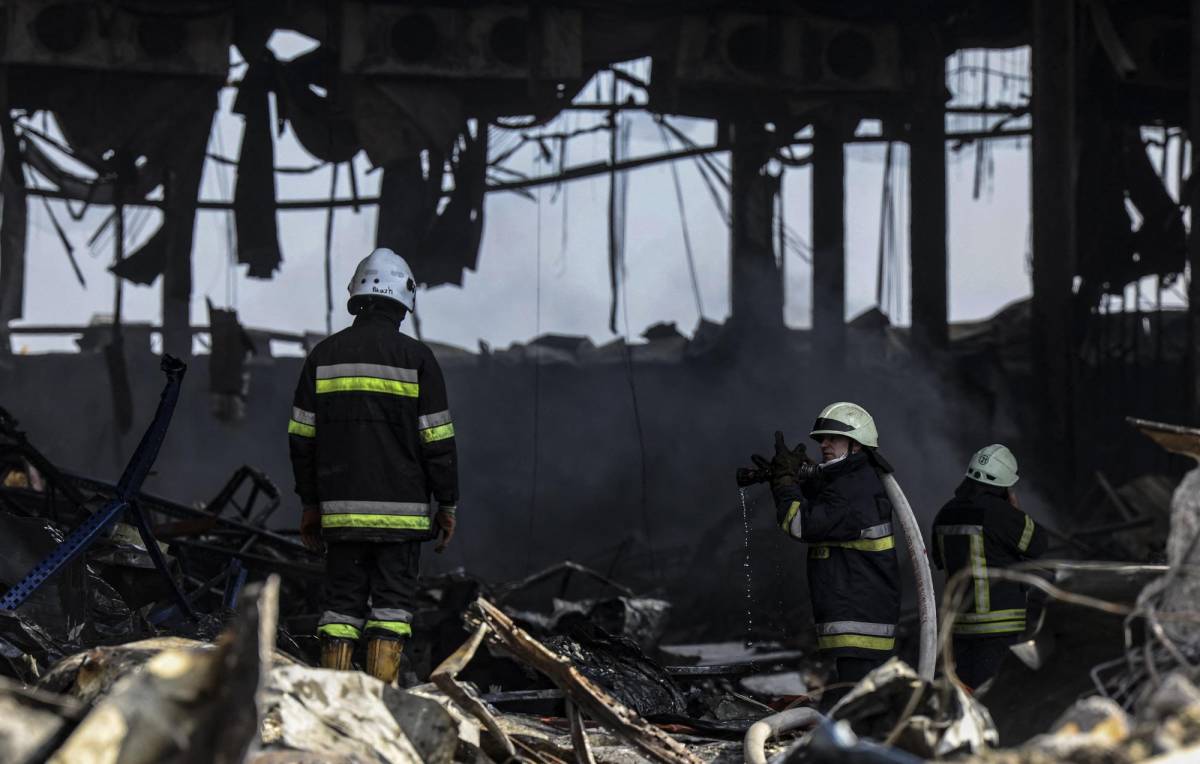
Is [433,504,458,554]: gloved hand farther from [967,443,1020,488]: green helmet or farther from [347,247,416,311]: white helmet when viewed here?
[967,443,1020,488]: green helmet

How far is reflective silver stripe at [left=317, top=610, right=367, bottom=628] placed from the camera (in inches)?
233

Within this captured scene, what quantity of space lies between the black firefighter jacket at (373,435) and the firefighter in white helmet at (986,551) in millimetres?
2856

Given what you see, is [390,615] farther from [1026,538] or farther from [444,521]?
[1026,538]

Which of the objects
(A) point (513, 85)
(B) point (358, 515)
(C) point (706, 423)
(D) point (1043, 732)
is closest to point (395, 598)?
(B) point (358, 515)

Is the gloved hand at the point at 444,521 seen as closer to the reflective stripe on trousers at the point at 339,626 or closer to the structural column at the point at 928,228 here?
the reflective stripe on trousers at the point at 339,626

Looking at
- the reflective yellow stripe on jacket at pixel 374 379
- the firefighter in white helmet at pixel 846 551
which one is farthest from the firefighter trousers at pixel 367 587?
the firefighter in white helmet at pixel 846 551

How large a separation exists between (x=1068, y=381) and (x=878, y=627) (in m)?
8.35

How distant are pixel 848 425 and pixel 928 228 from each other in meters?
9.59

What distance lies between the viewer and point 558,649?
752cm

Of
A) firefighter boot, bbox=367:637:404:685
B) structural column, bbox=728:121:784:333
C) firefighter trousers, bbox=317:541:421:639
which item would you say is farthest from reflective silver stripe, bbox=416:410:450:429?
structural column, bbox=728:121:784:333

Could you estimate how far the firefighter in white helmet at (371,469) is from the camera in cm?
594

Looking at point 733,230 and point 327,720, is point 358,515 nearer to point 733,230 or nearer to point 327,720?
point 327,720

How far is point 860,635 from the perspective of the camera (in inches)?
246

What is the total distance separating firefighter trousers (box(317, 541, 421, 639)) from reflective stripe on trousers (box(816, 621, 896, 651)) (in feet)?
6.02
